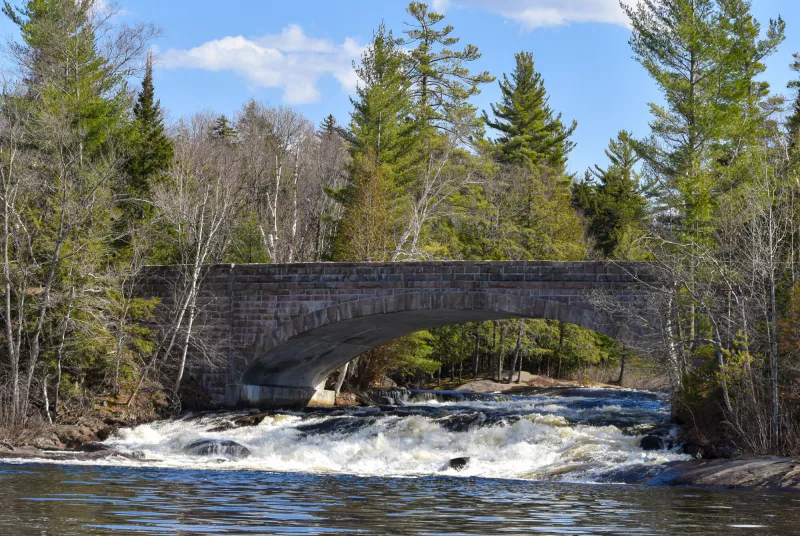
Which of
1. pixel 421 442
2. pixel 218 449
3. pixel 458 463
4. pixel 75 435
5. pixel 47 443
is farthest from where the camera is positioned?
pixel 75 435

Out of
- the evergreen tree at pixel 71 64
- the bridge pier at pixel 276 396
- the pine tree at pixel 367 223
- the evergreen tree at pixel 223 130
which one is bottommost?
the bridge pier at pixel 276 396

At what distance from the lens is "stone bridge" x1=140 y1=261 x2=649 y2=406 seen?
21.7 metres

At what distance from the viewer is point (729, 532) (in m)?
9.29

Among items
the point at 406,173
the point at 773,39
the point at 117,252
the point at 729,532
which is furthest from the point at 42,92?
the point at 729,532

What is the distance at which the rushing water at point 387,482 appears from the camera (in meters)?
9.53

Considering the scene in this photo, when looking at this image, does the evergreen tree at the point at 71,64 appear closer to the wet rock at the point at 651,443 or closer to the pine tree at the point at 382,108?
the pine tree at the point at 382,108

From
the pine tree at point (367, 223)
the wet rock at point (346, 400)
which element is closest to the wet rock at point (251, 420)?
the wet rock at point (346, 400)

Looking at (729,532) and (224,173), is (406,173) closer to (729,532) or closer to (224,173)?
(224,173)

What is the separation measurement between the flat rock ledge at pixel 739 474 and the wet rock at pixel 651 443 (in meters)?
2.52

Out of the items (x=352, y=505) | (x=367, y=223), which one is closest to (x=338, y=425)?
(x=352, y=505)

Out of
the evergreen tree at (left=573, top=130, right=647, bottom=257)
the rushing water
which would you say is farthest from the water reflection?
Answer: the evergreen tree at (left=573, top=130, right=647, bottom=257)

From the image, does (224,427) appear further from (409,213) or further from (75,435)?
(409,213)

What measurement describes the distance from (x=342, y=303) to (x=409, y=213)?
13759mm

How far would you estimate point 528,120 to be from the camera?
2109 inches
